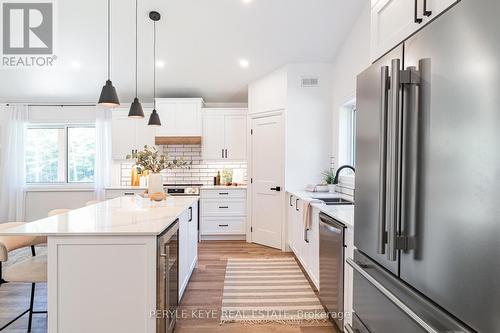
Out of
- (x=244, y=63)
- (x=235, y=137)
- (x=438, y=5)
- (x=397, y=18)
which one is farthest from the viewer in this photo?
(x=235, y=137)

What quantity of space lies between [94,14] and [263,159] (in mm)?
3118

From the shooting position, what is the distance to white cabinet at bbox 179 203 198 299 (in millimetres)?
2605

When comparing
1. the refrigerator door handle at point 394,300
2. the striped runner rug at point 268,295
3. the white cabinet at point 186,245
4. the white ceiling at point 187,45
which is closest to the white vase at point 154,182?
the white cabinet at point 186,245

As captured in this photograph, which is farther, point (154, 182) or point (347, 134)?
point (347, 134)

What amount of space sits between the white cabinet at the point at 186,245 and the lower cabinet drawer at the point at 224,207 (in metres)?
1.59

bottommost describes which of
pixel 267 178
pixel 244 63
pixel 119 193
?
pixel 119 193

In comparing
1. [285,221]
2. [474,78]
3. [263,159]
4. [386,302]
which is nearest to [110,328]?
[386,302]

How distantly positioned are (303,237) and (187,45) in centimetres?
319

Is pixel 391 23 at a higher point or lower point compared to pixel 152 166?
higher

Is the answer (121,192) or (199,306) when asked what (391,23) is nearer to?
(199,306)

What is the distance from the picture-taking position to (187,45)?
13.7 ft

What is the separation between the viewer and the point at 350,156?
4.11 m

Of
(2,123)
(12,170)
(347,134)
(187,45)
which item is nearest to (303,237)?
(347,134)

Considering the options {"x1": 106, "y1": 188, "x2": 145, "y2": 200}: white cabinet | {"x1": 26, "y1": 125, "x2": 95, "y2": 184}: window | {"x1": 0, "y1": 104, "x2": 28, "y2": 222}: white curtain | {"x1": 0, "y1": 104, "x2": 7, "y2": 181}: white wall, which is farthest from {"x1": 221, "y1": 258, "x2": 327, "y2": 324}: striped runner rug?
{"x1": 0, "y1": 104, "x2": 7, "y2": 181}: white wall
